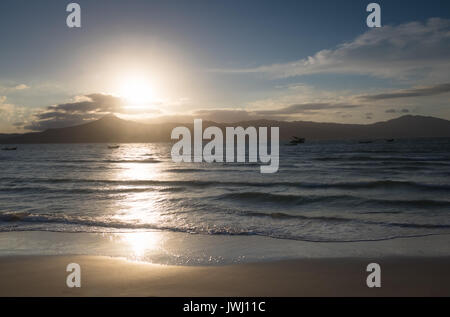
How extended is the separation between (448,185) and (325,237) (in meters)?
14.8

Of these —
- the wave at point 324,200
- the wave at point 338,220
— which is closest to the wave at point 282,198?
the wave at point 324,200

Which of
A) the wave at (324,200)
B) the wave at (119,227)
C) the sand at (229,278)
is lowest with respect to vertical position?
the sand at (229,278)

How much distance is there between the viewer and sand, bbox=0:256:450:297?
5.30 m

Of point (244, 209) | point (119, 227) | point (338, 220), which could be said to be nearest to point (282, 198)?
point (244, 209)

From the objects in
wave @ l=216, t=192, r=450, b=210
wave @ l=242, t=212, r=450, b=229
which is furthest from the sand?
wave @ l=216, t=192, r=450, b=210

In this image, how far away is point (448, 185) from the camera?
19.3 metres

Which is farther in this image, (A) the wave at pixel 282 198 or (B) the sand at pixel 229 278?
(A) the wave at pixel 282 198

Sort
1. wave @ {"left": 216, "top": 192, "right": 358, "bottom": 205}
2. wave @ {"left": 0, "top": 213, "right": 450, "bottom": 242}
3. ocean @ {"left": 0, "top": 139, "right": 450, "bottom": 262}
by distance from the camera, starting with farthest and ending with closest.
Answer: wave @ {"left": 216, "top": 192, "right": 358, "bottom": 205}
ocean @ {"left": 0, "top": 139, "right": 450, "bottom": 262}
wave @ {"left": 0, "top": 213, "right": 450, "bottom": 242}

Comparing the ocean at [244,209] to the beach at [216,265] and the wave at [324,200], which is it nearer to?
the wave at [324,200]

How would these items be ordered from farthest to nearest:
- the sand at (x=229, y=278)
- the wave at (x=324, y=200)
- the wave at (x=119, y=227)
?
the wave at (x=324, y=200) → the wave at (x=119, y=227) → the sand at (x=229, y=278)

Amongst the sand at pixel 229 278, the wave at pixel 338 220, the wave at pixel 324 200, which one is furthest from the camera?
the wave at pixel 324 200

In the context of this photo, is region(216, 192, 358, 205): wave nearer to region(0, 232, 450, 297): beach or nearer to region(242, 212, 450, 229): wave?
region(242, 212, 450, 229): wave

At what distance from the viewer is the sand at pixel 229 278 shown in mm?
5297
